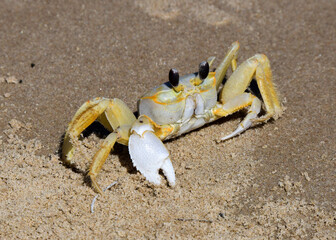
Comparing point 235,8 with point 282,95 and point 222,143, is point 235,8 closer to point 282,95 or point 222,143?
point 282,95

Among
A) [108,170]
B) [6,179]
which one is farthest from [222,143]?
[6,179]

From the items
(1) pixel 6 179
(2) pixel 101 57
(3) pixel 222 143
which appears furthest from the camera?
(2) pixel 101 57

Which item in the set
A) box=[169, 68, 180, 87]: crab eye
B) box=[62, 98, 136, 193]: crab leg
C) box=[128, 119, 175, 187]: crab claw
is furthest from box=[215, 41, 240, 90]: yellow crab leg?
box=[128, 119, 175, 187]: crab claw

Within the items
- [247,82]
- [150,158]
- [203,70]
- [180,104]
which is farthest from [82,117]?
[247,82]

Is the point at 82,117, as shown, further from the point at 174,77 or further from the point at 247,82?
the point at 247,82

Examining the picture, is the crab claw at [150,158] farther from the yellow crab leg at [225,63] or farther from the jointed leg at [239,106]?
the yellow crab leg at [225,63]

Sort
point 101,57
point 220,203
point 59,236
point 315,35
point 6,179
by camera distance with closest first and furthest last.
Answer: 1. point 59,236
2. point 220,203
3. point 6,179
4. point 101,57
5. point 315,35

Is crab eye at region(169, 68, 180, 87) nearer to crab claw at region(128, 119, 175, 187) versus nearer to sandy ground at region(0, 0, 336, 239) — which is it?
crab claw at region(128, 119, 175, 187)
